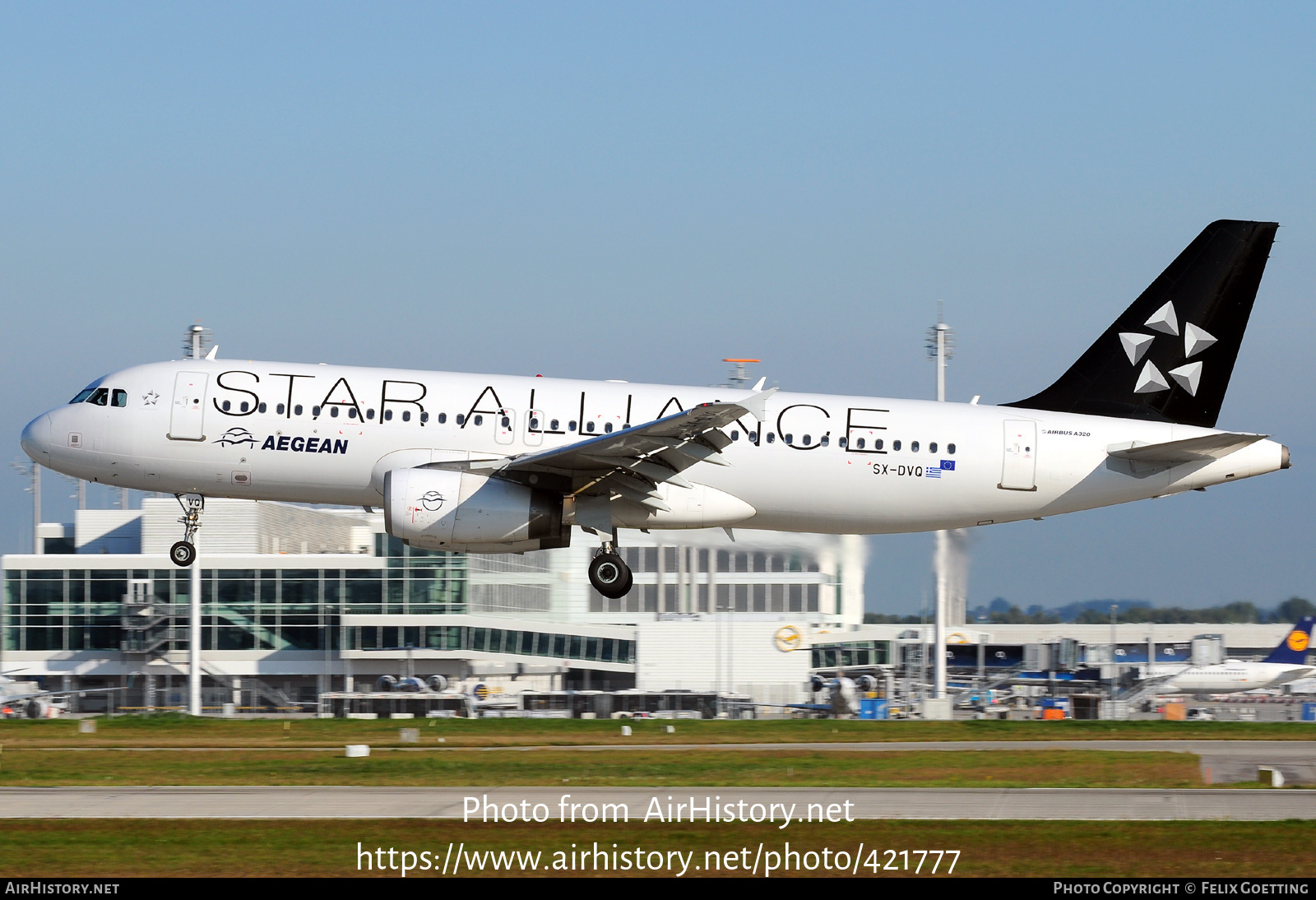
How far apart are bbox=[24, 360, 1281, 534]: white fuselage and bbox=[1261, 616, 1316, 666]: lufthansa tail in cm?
4821

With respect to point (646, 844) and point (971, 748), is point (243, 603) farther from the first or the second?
point (646, 844)

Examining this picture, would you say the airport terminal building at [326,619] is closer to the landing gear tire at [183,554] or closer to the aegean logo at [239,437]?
the landing gear tire at [183,554]

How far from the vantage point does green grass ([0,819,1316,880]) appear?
1734 centimetres

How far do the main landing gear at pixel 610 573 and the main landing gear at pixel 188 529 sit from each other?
27.4 feet

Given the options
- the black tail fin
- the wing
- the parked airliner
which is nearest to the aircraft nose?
the wing

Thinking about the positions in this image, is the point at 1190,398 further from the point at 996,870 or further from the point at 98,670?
the point at 98,670

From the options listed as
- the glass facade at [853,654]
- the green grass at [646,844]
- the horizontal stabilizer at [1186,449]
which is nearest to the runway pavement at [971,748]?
the horizontal stabilizer at [1186,449]

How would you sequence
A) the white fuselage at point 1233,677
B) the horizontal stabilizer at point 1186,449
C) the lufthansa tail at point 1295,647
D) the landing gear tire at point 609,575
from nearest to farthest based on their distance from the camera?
the horizontal stabilizer at point 1186,449
the landing gear tire at point 609,575
the white fuselage at point 1233,677
the lufthansa tail at point 1295,647

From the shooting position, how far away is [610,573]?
3003 cm

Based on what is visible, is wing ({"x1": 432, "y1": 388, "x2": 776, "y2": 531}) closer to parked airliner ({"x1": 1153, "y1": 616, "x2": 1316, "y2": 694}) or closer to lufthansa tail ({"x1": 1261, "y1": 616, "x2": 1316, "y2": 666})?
parked airliner ({"x1": 1153, "y1": 616, "x2": 1316, "y2": 694})

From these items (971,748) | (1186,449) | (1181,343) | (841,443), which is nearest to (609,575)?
(841,443)

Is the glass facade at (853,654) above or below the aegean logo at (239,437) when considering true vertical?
below

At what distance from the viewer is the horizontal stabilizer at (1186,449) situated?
94.6 ft

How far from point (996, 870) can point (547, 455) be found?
503 inches
